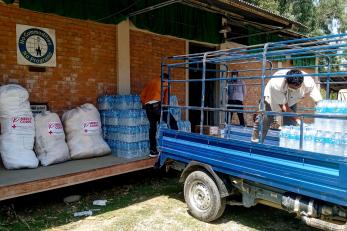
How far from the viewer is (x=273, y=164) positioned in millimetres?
3506

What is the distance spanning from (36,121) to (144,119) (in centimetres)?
185

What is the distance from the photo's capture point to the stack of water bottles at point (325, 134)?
3.37 metres

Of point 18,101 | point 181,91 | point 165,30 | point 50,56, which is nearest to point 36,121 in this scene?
point 18,101

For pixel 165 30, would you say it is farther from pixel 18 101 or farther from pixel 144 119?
pixel 18 101

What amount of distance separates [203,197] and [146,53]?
4270 millimetres

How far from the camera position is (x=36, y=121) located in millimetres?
5410

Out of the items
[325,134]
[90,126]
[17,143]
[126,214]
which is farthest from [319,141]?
[17,143]

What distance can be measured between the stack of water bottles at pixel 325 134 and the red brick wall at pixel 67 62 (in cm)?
406

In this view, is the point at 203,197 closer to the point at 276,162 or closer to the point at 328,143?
the point at 276,162

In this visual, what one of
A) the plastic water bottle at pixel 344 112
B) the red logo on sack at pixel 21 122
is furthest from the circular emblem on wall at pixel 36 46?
the plastic water bottle at pixel 344 112

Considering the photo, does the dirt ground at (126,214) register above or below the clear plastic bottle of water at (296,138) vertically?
below

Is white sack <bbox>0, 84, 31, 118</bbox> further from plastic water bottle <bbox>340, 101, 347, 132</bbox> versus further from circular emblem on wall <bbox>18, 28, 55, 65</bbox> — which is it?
plastic water bottle <bbox>340, 101, 347, 132</bbox>

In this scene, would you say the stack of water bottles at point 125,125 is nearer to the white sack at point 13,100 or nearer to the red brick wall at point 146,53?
the red brick wall at point 146,53

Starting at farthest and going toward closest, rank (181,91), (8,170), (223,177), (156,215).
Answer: (181,91) < (8,170) < (156,215) < (223,177)
